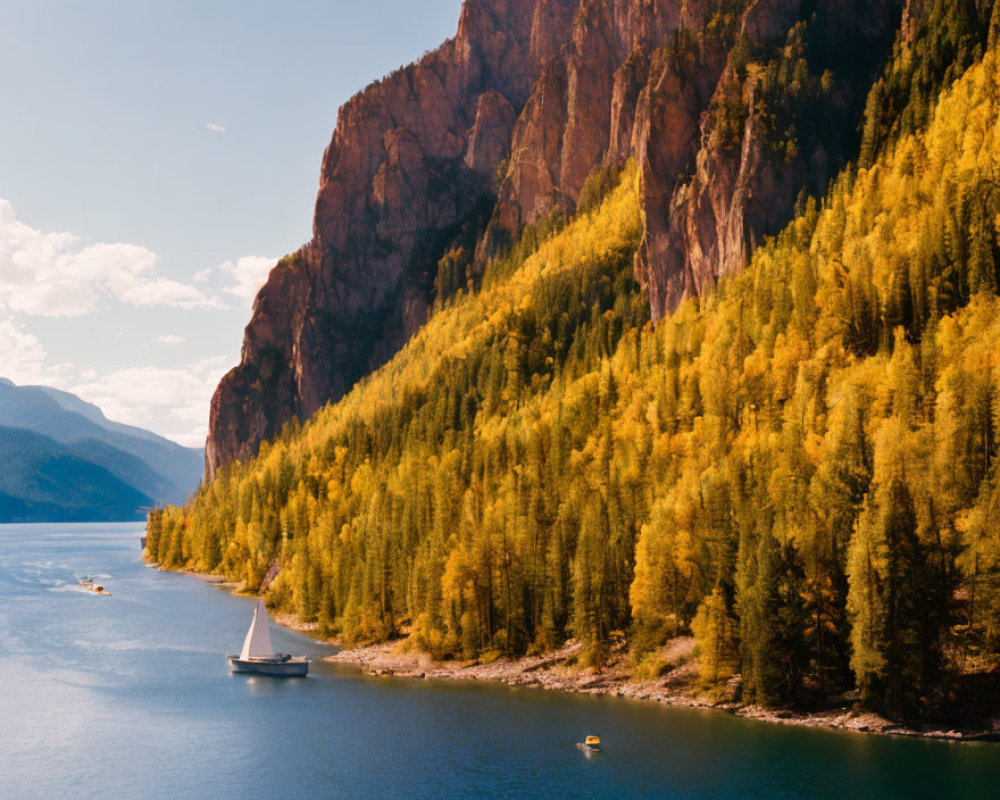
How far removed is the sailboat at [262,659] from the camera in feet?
324

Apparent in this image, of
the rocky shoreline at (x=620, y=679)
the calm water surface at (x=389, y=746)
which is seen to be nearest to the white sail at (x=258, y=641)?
the calm water surface at (x=389, y=746)

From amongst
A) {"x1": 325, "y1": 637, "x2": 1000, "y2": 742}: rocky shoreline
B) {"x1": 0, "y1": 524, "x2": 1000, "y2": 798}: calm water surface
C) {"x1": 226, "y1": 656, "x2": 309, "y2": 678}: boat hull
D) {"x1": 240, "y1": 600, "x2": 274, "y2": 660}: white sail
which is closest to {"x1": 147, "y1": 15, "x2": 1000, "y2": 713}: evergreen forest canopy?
{"x1": 325, "y1": 637, "x2": 1000, "y2": 742}: rocky shoreline

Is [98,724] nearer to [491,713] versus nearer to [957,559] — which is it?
[491,713]

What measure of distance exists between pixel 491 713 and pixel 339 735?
1387cm

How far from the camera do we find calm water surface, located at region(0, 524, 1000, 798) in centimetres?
6172

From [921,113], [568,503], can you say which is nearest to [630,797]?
[568,503]

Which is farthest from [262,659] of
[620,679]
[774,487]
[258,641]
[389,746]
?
[774,487]

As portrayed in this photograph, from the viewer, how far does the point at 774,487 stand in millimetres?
90875

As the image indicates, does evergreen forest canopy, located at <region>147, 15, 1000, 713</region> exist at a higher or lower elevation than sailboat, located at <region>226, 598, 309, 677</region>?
higher

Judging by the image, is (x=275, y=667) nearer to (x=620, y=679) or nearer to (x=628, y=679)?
(x=620, y=679)

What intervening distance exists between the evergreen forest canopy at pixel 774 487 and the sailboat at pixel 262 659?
49.9ft

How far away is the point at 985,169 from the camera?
115250 mm

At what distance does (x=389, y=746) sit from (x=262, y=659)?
34043 millimetres

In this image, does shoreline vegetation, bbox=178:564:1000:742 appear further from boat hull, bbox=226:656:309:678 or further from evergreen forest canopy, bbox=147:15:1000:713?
boat hull, bbox=226:656:309:678
